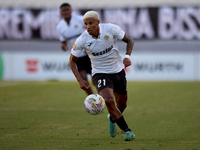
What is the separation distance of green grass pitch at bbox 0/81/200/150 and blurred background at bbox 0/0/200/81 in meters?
6.70

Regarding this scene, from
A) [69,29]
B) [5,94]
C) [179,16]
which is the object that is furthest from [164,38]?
[69,29]

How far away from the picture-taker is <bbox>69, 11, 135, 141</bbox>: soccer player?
603 cm

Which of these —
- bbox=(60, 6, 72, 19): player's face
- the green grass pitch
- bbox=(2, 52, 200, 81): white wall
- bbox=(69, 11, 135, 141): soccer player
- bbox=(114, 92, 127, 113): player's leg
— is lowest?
bbox=(2, 52, 200, 81): white wall

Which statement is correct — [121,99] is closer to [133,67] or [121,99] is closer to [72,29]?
[72,29]

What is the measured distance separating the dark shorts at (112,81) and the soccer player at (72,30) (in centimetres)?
275

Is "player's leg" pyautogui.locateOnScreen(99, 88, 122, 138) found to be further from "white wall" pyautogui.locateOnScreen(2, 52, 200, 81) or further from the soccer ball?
"white wall" pyautogui.locateOnScreen(2, 52, 200, 81)

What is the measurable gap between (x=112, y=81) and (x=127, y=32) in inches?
666

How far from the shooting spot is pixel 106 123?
315 inches

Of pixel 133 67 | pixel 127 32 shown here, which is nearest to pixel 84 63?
pixel 133 67

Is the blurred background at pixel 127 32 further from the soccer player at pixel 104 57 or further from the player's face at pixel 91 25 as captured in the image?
the player's face at pixel 91 25

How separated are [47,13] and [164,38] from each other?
7.67 metres

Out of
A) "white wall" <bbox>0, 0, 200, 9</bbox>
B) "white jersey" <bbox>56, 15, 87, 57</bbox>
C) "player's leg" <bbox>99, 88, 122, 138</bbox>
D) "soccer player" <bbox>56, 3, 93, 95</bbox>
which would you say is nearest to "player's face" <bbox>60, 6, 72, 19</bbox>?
"soccer player" <bbox>56, 3, 93, 95</bbox>

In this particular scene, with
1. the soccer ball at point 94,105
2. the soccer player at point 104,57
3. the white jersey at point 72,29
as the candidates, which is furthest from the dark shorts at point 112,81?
the white jersey at point 72,29

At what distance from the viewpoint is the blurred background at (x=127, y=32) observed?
21.5 metres
